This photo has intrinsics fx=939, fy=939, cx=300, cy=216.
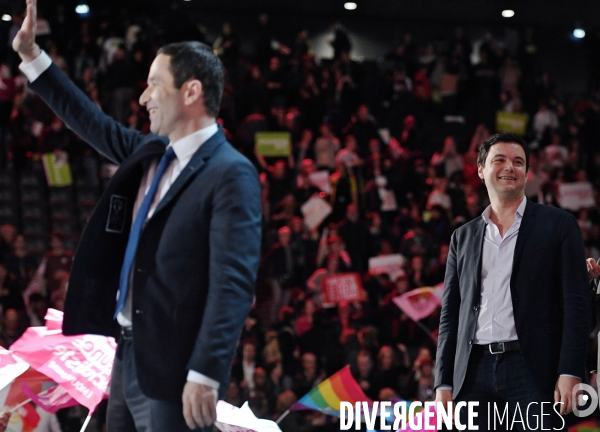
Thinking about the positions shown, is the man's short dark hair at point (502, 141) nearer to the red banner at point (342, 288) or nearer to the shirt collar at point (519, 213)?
the shirt collar at point (519, 213)

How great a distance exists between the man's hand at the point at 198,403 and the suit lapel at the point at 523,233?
4.87 ft

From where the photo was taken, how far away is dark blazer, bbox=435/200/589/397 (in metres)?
3.51

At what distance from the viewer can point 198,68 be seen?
2.93 metres

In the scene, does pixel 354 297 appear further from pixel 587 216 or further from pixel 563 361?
pixel 563 361

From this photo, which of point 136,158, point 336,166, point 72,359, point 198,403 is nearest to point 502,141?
point 136,158

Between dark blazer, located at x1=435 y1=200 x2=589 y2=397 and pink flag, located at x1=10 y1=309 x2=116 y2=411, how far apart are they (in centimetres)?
199

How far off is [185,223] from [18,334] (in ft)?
23.4

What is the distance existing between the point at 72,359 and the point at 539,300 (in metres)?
2.67

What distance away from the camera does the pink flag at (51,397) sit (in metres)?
5.24

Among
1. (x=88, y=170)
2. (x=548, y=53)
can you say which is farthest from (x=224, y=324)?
(x=548, y=53)

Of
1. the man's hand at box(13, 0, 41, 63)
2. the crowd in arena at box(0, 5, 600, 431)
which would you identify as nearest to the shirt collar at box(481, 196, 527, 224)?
the man's hand at box(13, 0, 41, 63)

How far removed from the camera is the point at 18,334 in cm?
938

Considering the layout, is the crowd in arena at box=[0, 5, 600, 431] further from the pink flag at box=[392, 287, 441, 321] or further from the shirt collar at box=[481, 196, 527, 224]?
the shirt collar at box=[481, 196, 527, 224]

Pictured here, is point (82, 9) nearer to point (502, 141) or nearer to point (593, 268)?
point (502, 141)
